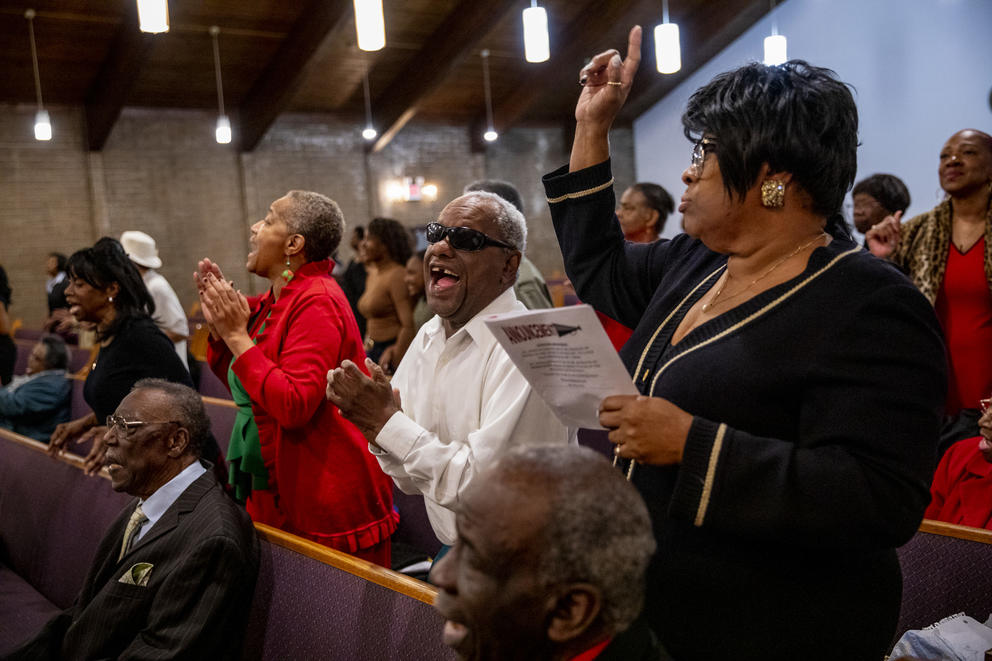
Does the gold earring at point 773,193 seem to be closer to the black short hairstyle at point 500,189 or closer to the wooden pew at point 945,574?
the wooden pew at point 945,574

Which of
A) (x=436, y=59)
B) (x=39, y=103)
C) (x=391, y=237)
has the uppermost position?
(x=436, y=59)

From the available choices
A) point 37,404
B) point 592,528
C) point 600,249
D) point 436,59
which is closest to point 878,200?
point 600,249

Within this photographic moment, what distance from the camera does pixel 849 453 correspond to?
1.06m

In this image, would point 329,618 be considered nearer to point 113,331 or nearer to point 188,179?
point 113,331

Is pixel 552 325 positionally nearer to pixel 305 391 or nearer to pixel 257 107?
pixel 305 391

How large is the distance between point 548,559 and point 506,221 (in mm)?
1058

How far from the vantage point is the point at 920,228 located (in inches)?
124

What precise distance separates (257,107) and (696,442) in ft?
38.4

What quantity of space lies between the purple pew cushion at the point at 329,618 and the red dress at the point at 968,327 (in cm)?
215

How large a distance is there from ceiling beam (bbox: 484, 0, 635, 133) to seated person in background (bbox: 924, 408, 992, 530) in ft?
30.6

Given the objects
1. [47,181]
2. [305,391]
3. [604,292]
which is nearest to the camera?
[604,292]

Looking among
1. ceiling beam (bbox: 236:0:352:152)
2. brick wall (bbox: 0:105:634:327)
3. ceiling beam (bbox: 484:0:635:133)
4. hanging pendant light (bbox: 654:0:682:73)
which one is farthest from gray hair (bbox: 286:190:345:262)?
brick wall (bbox: 0:105:634:327)

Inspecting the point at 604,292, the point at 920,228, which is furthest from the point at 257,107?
the point at 604,292

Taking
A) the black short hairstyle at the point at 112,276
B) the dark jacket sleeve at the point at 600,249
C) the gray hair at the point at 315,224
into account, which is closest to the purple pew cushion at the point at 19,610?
the black short hairstyle at the point at 112,276
